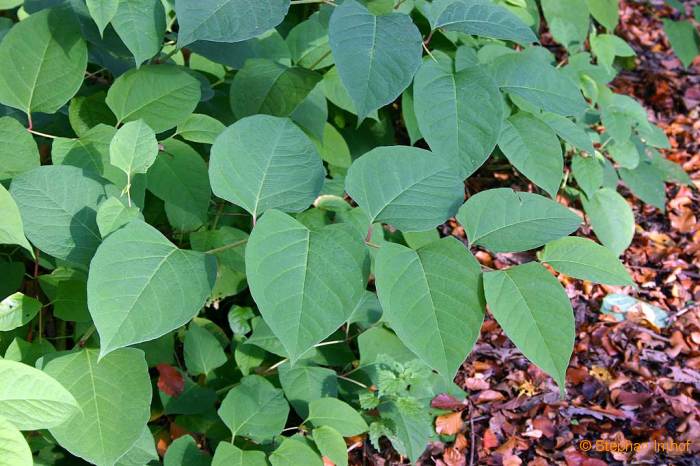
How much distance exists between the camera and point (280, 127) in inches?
49.3

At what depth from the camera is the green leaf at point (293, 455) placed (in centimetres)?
161

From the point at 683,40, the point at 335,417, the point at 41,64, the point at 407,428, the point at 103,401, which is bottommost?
the point at 407,428

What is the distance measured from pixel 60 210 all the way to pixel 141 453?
0.59 m

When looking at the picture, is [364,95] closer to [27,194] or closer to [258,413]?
[27,194]

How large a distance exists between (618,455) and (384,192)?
1.54m

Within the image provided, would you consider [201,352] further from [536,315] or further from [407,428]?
[536,315]

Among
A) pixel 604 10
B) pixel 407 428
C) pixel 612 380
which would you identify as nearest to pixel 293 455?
pixel 407 428

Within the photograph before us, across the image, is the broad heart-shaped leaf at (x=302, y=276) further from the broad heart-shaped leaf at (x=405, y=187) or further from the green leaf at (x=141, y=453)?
the green leaf at (x=141, y=453)

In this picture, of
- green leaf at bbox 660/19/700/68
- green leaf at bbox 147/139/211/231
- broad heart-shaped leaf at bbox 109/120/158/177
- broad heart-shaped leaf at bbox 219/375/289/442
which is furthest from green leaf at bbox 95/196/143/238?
green leaf at bbox 660/19/700/68

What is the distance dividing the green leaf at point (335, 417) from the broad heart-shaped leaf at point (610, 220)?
4.40 ft

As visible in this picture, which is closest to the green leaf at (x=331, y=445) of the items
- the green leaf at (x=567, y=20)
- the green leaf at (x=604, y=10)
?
the green leaf at (x=567, y=20)

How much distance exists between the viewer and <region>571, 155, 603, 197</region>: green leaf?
2.58 m

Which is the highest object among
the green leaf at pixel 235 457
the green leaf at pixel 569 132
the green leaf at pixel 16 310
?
the green leaf at pixel 569 132

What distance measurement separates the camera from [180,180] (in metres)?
1.54
